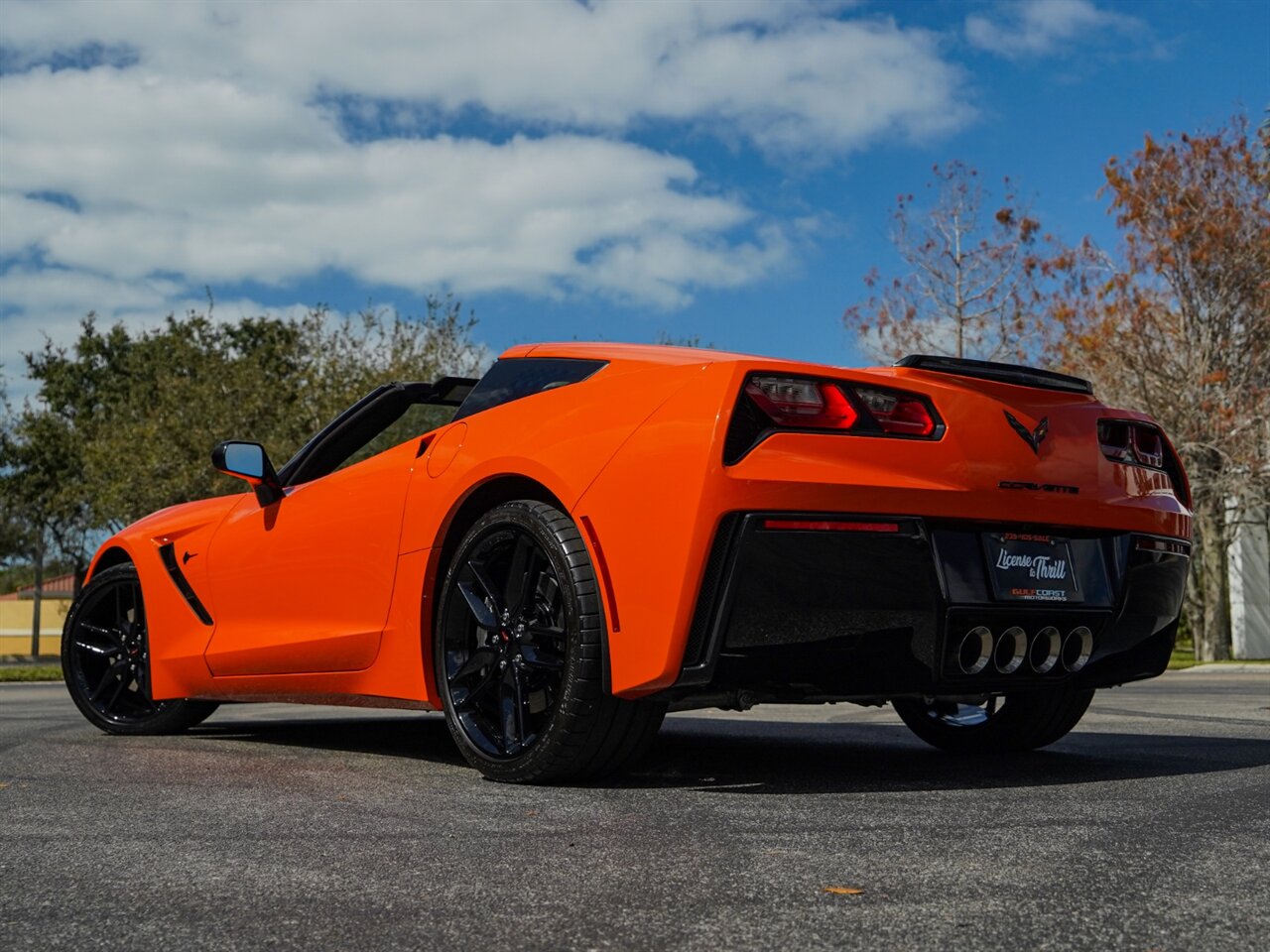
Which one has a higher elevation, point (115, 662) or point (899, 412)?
point (899, 412)

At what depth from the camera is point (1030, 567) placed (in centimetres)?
399

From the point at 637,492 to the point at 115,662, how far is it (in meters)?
3.62

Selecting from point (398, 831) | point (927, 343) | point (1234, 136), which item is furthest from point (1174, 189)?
point (398, 831)

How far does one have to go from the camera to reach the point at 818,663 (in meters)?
3.72

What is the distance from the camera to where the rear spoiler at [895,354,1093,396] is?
13.2 ft

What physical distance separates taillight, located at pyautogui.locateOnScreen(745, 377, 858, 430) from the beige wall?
52734mm

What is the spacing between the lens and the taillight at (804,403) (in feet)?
12.2

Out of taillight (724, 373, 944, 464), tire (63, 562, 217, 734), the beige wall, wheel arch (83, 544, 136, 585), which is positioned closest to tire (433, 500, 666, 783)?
taillight (724, 373, 944, 464)

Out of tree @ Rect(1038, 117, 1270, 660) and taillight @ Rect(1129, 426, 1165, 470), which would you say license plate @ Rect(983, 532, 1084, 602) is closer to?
taillight @ Rect(1129, 426, 1165, 470)

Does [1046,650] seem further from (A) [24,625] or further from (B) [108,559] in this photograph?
(A) [24,625]

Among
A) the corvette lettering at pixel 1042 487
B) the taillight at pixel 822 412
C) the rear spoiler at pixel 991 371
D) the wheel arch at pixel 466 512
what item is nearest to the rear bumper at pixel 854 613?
the corvette lettering at pixel 1042 487

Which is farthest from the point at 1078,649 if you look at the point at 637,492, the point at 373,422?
the point at 373,422

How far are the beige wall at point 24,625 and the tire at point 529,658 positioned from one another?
51757mm

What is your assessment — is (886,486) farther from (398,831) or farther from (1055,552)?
(398,831)
